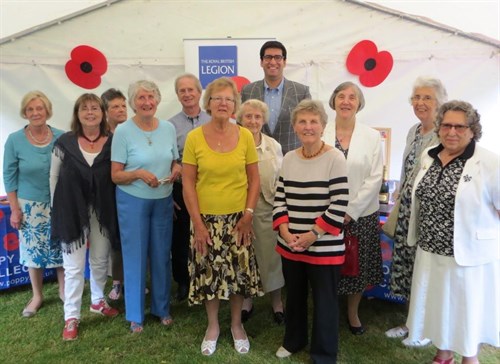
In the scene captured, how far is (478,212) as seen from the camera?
69.1 inches

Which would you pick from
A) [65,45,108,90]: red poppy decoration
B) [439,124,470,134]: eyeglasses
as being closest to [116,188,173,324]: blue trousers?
[439,124,470,134]: eyeglasses

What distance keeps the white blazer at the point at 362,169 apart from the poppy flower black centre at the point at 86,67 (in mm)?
2697

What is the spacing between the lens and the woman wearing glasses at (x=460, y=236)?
176 centimetres

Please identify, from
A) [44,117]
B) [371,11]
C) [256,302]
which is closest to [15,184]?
[44,117]

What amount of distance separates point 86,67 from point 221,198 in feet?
8.51

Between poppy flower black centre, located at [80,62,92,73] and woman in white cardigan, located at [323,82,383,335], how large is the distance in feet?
8.75

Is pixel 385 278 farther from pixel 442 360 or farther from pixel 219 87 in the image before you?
pixel 219 87

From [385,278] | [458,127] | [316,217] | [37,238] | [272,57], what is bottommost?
[385,278]

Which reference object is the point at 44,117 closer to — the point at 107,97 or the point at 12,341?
the point at 107,97

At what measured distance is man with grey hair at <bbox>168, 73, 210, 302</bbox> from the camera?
8.32 feet

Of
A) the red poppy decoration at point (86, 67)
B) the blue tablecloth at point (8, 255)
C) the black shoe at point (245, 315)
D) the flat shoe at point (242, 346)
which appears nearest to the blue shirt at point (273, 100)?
the black shoe at point (245, 315)

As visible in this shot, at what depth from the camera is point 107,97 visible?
9.23 ft

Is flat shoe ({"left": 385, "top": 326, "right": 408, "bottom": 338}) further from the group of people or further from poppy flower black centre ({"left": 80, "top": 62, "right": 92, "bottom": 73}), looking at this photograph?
poppy flower black centre ({"left": 80, "top": 62, "right": 92, "bottom": 73})

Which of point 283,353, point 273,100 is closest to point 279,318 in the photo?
point 283,353
